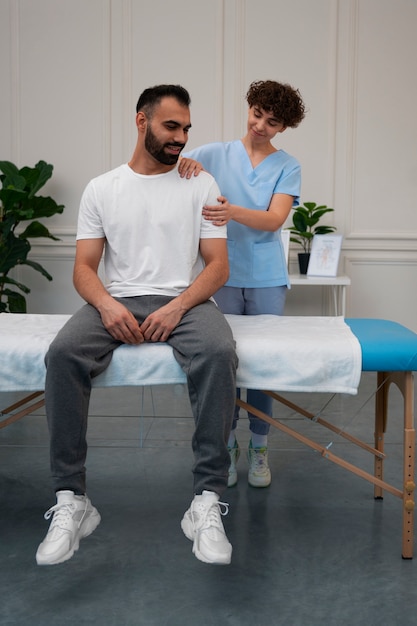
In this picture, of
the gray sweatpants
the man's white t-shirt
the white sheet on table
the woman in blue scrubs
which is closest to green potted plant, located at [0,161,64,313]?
the woman in blue scrubs

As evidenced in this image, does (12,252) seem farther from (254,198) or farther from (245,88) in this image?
(254,198)

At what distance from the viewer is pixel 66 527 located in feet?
4.91

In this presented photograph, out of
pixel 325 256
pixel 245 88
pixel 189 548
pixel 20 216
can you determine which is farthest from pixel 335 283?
pixel 189 548

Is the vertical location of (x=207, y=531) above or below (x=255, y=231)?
below

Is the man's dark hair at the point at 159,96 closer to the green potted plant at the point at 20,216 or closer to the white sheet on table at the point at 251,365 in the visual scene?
the white sheet on table at the point at 251,365

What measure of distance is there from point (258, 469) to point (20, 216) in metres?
2.54

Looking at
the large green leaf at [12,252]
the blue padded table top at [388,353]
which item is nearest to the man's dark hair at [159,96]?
the blue padded table top at [388,353]

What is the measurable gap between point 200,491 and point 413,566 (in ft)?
1.72

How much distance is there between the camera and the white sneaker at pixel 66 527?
1454mm

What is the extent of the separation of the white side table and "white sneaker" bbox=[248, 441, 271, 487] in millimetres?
1865

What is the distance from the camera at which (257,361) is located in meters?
1.68

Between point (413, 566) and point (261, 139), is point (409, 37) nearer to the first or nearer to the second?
point (261, 139)

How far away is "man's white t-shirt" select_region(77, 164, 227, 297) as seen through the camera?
1.86 meters

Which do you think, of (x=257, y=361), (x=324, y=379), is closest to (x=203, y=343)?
(x=257, y=361)
